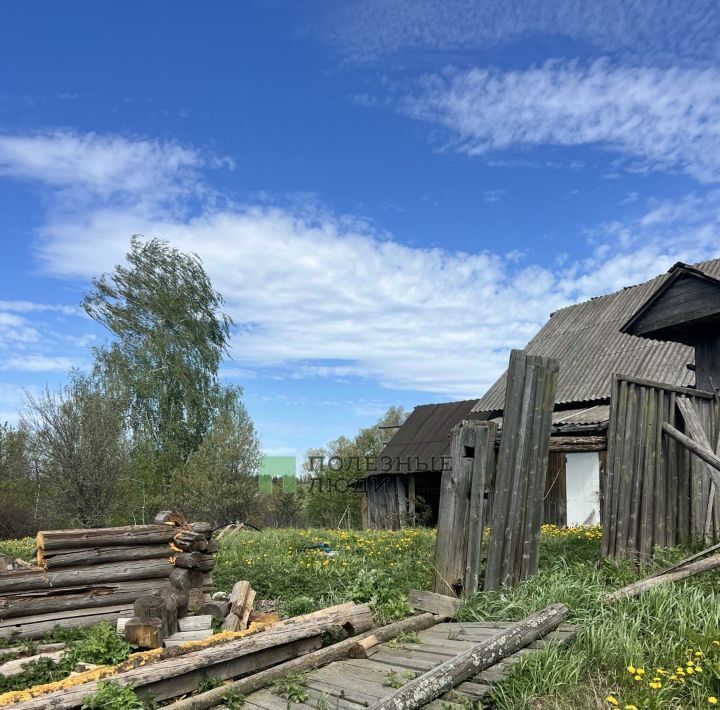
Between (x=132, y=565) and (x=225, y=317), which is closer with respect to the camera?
(x=132, y=565)

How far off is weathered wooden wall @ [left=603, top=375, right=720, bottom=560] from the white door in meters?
9.95

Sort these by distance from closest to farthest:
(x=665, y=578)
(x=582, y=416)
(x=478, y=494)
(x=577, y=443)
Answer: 1. (x=665, y=578)
2. (x=478, y=494)
3. (x=577, y=443)
4. (x=582, y=416)

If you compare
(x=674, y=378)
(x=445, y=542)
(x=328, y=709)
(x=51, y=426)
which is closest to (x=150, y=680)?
(x=328, y=709)

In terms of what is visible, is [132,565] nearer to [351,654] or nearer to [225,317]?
[351,654]

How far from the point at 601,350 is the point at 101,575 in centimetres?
1552

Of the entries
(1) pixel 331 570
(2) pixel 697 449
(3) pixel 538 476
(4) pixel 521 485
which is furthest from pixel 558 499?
(4) pixel 521 485

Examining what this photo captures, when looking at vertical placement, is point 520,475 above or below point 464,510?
above

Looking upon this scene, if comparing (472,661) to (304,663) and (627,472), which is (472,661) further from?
(627,472)

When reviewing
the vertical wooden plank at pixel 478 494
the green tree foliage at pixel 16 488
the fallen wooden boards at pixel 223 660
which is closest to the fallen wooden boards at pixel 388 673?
the fallen wooden boards at pixel 223 660

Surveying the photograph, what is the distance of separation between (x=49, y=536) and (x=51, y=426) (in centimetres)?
1540

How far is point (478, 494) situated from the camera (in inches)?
255

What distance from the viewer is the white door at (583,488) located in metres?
17.1

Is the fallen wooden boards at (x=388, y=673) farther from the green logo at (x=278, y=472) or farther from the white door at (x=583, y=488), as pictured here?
the green logo at (x=278, y=472)

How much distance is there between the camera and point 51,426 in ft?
70.3
